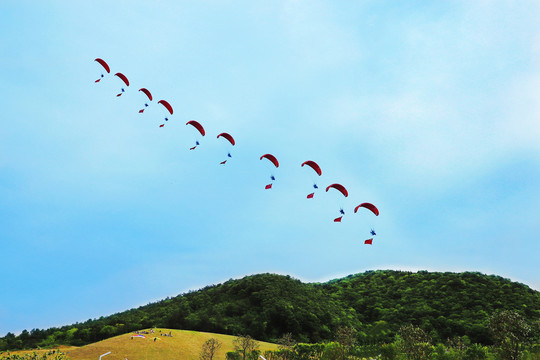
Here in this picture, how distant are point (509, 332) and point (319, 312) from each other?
28.7 m

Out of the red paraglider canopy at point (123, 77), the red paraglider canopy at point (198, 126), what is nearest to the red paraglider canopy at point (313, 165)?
the red paraglider canopy at point (198, 126)

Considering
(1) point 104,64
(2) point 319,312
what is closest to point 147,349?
(2) point 319,312

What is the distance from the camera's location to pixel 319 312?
158 ft

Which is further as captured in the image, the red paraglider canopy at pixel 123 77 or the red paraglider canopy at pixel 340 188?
the red paraglider canopy at pixel 123 77

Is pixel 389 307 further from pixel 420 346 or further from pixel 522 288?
pixel 420 346

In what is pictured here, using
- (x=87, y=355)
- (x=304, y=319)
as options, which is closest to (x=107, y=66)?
(x=87, y=355)

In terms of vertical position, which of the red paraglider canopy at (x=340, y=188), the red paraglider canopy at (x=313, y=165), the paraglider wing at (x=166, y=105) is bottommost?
the red paraglider canopy at (x=340, y=188)

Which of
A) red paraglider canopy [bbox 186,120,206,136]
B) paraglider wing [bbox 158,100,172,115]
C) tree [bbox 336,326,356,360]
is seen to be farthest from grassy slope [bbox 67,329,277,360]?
paraglider wing [bbox 158,100,172,115]

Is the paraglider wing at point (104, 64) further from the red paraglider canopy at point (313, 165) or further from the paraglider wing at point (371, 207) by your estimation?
the paraglider wing at point (371, 207)

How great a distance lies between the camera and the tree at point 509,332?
2205cm

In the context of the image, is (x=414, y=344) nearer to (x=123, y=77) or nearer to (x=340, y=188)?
(x=340, y=188)

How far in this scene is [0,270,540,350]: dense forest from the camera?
1742 inches

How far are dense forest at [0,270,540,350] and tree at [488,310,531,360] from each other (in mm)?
20317

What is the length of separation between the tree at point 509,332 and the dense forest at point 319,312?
2032 cm
